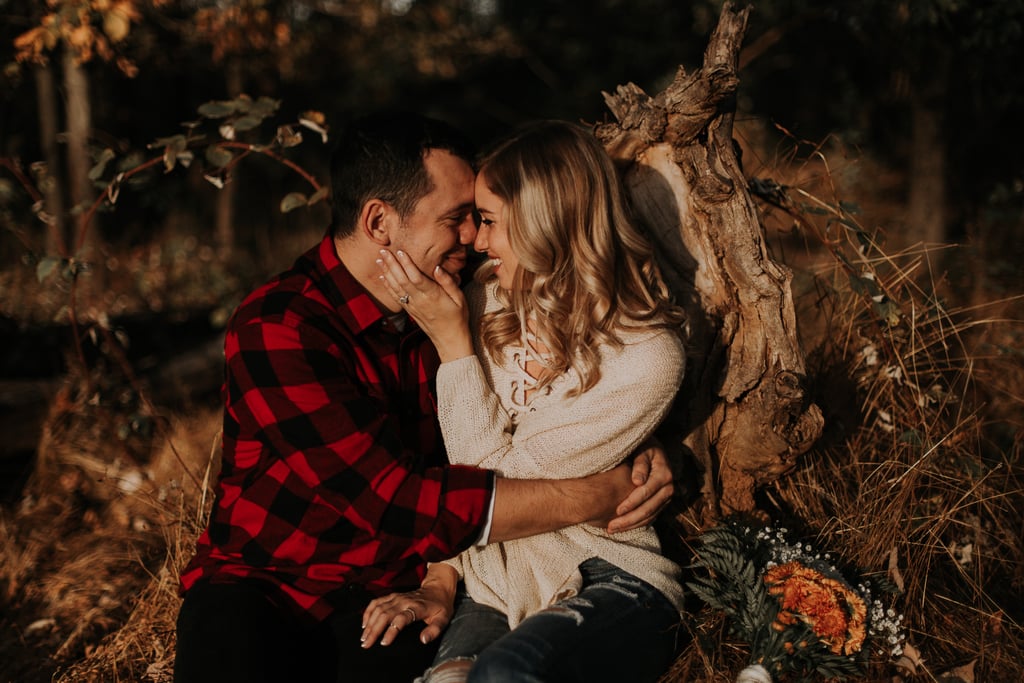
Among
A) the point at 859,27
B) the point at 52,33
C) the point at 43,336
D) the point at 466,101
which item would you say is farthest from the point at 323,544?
the point at 466,101

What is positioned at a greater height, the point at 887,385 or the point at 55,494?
the point at 55,494

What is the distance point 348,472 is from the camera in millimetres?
2396

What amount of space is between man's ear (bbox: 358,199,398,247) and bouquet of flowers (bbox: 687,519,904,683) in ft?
4.90

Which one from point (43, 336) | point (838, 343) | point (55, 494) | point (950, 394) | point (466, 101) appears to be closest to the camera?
point (950, 394)

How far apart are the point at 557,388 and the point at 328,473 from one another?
75 cm

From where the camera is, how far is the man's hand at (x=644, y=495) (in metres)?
2.55

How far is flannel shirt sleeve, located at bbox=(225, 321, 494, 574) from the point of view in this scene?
238 centimetres

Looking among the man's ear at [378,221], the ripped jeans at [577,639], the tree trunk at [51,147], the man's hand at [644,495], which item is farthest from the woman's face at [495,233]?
the tree trunk at [51,147]

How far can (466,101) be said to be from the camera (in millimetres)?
13086

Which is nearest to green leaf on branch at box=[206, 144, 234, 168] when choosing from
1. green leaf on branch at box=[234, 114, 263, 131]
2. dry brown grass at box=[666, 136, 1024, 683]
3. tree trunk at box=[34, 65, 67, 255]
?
green leaf on branch at box=[234, 114, 263, 131]

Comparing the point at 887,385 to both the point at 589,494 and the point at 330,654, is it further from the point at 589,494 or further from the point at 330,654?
the point at 330,654

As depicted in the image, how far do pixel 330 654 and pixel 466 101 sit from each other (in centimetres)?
1164

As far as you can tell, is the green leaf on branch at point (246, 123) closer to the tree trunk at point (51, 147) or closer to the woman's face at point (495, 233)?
the woman's face at point (495, 233)

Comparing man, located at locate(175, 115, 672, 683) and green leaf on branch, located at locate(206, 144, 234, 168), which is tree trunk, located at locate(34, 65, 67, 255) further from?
man, located at locate(175, 115, 672, 683)
